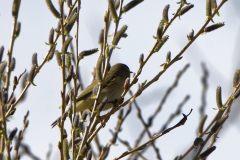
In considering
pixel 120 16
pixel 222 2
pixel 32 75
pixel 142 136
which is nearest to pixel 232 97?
pixel 222 2

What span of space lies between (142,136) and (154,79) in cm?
173

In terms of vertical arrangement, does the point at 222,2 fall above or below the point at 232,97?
above

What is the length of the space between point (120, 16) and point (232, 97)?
3.07ft

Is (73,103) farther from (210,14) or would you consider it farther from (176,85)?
(176,85)

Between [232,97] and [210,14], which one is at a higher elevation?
[210,14]

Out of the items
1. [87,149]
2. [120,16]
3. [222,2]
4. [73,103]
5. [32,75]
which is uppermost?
[222,2]

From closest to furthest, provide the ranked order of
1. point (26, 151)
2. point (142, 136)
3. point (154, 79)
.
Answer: point (154, 79)
point (26, 151)
point (142, 136)

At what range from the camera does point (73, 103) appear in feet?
9.79

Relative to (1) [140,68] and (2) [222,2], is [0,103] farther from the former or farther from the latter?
(2) [222,2]

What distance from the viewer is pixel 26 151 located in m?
4.36

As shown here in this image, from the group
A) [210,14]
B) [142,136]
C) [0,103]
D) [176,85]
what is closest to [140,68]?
[210,14]

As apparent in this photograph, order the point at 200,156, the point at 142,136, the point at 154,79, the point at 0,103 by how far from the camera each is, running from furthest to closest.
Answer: the point at 142,136 < the point at 154,79 < the point at 200,156 < the point at 0,103

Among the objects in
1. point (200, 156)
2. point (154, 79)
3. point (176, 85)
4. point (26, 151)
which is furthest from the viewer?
point (176, 85)

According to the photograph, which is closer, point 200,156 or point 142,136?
point 200,156
